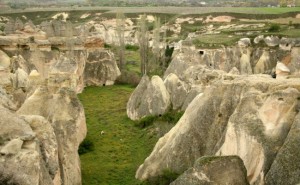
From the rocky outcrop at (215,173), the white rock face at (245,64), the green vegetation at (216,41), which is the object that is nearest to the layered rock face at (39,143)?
the rocky outcrop at (215,173)

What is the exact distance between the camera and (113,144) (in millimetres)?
24594

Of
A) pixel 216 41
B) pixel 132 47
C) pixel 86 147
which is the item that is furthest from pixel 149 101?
pixel 132 47

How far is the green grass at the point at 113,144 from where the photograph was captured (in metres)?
19.9

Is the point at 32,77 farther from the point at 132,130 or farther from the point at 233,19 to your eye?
the point at 233,19

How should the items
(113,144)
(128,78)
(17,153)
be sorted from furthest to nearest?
(128,78) → (113,144) → (17,153)

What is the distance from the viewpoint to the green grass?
785 inches

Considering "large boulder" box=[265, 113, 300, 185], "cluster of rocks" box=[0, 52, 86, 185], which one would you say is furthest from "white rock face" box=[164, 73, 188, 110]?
"large boulder" box=[265, 113, 300, 185]

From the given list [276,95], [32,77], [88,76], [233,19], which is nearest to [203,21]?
[233,19]

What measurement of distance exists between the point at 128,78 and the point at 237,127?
98.9 ft

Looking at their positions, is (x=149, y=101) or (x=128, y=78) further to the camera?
(x=128, y=78)

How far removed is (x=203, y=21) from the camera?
277 ft

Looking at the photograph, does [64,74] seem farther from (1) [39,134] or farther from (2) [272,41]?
(2) [272,41]

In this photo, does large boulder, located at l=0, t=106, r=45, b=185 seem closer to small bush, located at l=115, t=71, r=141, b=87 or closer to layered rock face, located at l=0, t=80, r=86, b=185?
layered rock face, located at l=0, t=80, r=86, b=185

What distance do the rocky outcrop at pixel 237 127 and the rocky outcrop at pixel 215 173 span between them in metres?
0.87
